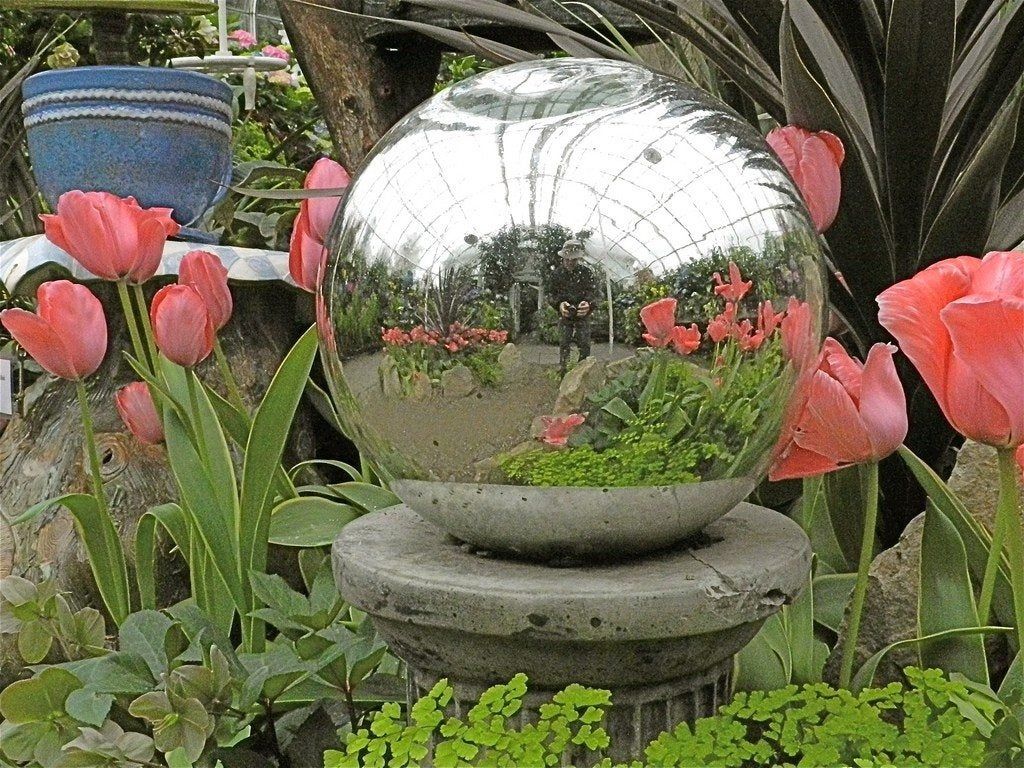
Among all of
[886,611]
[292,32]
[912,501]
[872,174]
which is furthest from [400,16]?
[886,611]

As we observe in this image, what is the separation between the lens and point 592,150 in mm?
818

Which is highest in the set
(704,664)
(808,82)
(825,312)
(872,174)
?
(808,82)

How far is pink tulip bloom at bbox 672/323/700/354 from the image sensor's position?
0.81m

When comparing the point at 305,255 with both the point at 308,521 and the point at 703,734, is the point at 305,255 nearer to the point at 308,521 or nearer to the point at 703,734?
the point at 308,521

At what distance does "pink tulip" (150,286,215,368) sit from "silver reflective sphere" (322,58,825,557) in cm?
42

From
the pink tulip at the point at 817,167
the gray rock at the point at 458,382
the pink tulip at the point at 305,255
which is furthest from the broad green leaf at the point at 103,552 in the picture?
the pink tulip at the point at 817,167

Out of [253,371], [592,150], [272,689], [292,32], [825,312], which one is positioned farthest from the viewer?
[292,32]

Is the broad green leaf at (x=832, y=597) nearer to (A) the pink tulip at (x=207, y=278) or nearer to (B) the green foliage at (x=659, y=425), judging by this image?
(B) the green foliage at (x=659, y=425)

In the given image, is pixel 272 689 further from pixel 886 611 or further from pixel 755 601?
pixel 886 611

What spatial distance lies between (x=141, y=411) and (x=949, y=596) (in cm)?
116

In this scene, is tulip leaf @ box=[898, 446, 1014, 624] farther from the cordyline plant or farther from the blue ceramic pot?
the blue ceramic pot

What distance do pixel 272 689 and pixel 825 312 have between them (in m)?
0.78

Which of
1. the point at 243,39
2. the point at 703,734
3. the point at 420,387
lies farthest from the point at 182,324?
the point at 243,39

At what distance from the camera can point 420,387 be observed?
0.85 m
